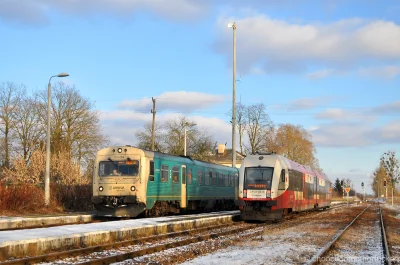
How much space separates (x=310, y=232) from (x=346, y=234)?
1218mm

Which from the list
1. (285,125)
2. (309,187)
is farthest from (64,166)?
(285,125)

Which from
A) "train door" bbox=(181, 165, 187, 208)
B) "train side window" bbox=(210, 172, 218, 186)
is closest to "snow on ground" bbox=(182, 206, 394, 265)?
"train door" bbox=(181, 165, 187, 208)

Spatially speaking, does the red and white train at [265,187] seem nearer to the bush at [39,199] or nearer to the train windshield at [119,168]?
the train windshield at [119,168]

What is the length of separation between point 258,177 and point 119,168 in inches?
244

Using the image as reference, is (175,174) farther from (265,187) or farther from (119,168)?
(265,187)

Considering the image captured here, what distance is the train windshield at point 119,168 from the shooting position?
2203cm

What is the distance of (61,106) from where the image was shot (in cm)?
4953

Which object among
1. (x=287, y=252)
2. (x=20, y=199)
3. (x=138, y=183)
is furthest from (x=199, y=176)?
(x=287, y=252)

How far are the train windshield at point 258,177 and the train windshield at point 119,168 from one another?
4.97 m

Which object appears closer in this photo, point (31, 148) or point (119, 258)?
point (119, 258)

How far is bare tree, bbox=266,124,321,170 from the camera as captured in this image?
2854 inches

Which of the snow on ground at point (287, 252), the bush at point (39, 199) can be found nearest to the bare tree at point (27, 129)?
the bush at point (39, 199)

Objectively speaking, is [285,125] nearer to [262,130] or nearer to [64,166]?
[262,130]

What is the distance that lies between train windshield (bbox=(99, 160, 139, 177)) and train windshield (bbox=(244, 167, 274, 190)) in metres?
4.97
